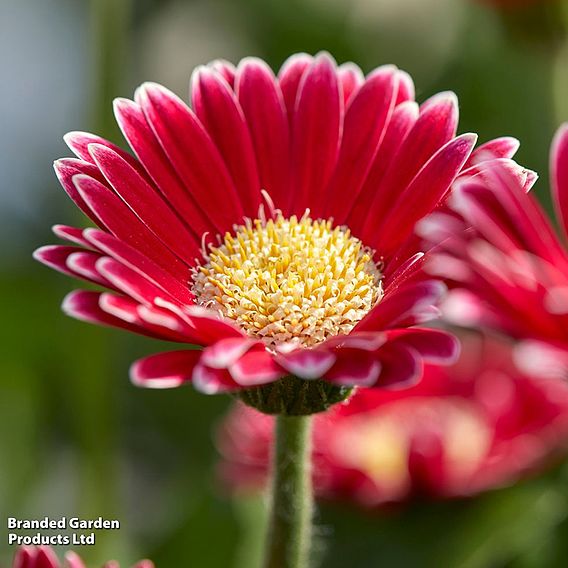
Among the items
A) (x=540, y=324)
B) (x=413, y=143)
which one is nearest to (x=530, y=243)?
(x=540, y=324)

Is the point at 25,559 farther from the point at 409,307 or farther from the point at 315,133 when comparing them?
the point at 315,133

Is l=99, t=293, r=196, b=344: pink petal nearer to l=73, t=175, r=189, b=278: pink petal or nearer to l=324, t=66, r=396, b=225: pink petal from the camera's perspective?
l=73, t=175, r=189, b=278: pink petal

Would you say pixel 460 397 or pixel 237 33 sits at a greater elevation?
pixel 237 33

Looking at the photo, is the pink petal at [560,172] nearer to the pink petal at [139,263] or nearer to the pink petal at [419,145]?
the pink petal at [419,145]

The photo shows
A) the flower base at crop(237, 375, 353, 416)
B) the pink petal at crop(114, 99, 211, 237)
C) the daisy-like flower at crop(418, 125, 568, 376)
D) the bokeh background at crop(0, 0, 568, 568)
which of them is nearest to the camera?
the daisy-like flower at crop(418, 125, 568, 376)

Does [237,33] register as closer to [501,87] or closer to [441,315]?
[501,87]

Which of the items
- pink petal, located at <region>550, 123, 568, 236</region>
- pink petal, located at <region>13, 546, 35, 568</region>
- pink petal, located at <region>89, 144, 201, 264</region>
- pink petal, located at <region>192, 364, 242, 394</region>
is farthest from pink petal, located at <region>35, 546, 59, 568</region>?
pink petal, located at <region>550, 123, 568, 236</region>
